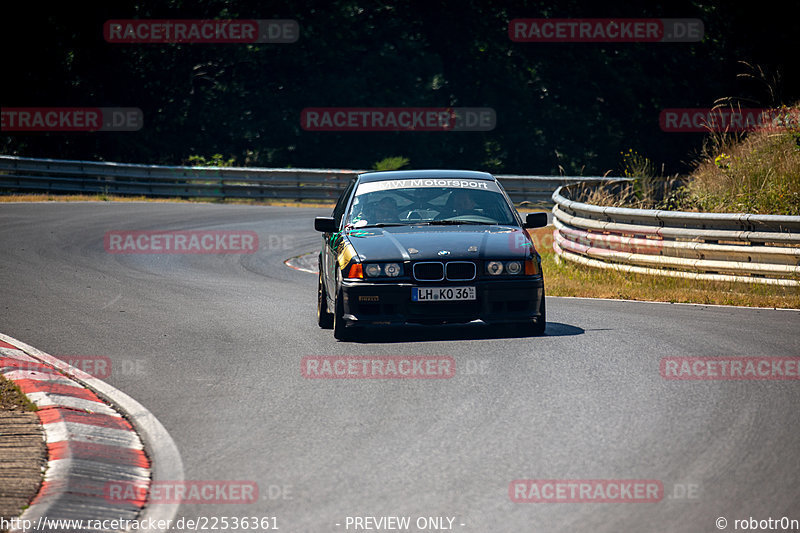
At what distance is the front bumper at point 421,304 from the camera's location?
978 cm

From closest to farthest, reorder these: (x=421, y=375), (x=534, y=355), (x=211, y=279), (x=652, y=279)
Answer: (x=421, y=375) < (x=534, y=355) < (x=652, y=279) < (x=211, y=279)

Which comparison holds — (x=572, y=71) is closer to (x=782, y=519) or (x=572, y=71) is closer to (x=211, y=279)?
(x=211, y=279)

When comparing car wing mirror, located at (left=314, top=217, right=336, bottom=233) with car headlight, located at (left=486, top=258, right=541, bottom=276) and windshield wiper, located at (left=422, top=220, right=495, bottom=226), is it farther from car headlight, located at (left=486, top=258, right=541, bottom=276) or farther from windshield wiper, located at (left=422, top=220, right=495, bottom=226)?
car headlight, located at (left=486, top=258, right=541, bottom=276)

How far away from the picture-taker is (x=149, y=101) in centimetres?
3731

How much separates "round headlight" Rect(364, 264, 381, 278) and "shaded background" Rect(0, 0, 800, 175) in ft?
91.8

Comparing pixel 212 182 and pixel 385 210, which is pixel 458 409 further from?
pixel 212 182

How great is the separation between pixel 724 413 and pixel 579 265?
9733mm

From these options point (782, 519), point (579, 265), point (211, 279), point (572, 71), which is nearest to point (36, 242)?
point (211, 279)

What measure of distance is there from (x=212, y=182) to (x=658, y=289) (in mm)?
20267

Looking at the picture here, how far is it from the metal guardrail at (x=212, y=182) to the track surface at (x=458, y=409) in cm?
1764

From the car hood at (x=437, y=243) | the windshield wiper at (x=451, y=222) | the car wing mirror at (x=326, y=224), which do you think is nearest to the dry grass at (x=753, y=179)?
the windshield wiper at (x=451, y=222)

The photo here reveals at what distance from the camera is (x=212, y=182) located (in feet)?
105

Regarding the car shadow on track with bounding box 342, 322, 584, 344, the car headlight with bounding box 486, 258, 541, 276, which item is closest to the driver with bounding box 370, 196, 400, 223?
the car shadow on track with bounding box 342, 322, 584, 344

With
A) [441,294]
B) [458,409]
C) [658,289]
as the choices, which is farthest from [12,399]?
[658,289]
